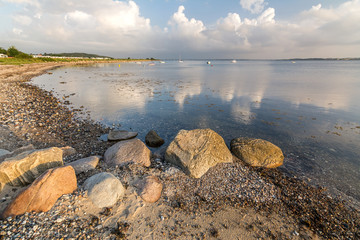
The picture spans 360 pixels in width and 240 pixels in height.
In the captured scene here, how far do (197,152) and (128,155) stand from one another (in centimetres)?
399

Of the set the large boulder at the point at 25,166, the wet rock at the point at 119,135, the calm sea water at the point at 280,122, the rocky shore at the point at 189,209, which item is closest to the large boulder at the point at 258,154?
the rocky shore at the point at 189,209

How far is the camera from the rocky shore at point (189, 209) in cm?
552

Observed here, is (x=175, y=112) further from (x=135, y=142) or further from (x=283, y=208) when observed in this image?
(x=283, y=208)

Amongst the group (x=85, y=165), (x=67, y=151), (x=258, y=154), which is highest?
(x=85, y=165)

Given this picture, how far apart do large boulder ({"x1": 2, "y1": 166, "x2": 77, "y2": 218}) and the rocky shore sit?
20cm

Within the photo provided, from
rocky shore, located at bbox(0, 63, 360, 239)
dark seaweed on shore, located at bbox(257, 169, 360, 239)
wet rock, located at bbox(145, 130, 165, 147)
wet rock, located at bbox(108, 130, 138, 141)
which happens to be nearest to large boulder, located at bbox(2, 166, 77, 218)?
rocky shore, located at bbox(0, 63, 360, 239)

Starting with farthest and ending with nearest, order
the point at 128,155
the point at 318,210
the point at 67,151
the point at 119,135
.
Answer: the point at 119,135 → the point at 67,151 → the point at 128,155 → the point at 318,210

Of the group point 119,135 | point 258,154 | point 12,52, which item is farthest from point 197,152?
point 12,52

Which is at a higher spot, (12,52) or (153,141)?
(12,52)

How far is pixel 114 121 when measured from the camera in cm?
1745

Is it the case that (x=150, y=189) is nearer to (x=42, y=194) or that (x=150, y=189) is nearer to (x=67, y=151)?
(x=42, y=194)

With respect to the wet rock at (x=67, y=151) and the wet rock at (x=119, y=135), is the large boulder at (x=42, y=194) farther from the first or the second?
the wet rock at (x=119, y=135)

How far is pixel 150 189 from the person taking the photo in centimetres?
725

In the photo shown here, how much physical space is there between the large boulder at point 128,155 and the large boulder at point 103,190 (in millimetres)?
2258
